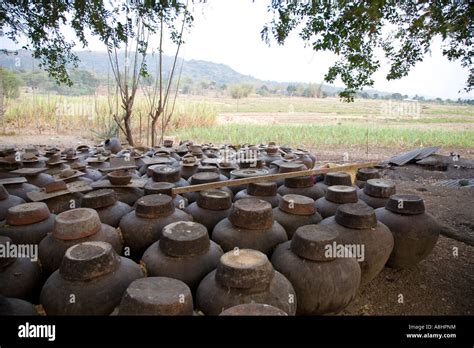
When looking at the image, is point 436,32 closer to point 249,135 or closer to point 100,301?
point 100,301

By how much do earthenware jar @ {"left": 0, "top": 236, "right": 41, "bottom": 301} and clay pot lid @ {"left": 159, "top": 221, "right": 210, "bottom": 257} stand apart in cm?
86

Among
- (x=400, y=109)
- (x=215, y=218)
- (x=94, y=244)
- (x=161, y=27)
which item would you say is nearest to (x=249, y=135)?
(x=161, y=27)

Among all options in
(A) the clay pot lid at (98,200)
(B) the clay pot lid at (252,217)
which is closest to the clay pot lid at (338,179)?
(B) the clay pot lid at (252,217)

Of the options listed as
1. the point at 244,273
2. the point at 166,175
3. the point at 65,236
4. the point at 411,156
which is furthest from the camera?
the point at 411,156

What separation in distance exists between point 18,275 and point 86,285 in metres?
0.61

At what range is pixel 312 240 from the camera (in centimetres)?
227

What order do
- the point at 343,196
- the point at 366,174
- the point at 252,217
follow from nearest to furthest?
the point at 252,217 → the point at 343,196 → the point at 366,174

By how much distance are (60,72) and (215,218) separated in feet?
16.7

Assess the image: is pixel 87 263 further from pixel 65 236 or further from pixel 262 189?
pixel 262 189

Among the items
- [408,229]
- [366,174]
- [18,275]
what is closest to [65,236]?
[18,275]

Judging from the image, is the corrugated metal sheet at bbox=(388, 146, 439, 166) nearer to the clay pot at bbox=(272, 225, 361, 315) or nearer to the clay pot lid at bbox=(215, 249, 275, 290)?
the clay pot at bbox=(272, 225, 361, 315)

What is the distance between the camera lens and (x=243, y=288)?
6.11 feet

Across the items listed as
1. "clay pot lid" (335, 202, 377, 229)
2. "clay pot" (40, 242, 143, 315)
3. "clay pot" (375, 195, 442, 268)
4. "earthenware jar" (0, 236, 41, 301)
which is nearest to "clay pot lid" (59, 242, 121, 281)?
"clay pot" (40, 242, 143, 315)

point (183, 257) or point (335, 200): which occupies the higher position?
point (335, 200)
